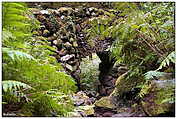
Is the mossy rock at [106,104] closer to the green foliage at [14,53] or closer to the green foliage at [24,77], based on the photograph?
the green foliage at [24,77]

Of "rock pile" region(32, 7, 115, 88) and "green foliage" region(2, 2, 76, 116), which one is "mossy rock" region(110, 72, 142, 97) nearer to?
"green foliage" region(2, 2, 76, 116)

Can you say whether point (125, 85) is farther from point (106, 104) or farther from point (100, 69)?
point (100, 69)

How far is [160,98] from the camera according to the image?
76.4 inches

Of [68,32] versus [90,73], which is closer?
[90,73]

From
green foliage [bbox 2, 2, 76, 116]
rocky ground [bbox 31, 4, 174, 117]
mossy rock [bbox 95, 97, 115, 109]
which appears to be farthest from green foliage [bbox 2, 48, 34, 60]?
mossy rock [bbox 95, 97, 115, 109]

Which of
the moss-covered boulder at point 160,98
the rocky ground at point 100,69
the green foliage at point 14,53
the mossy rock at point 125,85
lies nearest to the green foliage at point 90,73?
the rocky ground at point 100,69

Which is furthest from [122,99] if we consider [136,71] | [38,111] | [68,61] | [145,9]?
[68,61]

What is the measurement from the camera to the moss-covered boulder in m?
1.86

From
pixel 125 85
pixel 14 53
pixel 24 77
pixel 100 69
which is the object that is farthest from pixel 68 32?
pixel 14 53

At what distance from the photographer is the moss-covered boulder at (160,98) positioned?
1855mm

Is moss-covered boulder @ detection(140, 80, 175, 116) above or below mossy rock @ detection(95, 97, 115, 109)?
above

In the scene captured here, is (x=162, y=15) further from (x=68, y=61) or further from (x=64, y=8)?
(x=64, y=8)

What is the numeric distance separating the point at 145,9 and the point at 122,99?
1.45m

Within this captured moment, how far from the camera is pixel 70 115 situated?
Answer: 1.91 metres
